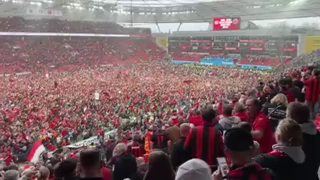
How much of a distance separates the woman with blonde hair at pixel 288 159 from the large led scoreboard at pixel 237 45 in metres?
36.7

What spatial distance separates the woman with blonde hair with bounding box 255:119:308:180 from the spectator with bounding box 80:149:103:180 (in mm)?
1234

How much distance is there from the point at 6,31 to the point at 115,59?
15.0 m

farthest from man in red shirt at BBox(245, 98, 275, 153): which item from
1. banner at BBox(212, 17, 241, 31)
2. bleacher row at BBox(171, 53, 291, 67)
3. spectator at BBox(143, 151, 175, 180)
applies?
banner at BBox(212, 17, 241, 31)

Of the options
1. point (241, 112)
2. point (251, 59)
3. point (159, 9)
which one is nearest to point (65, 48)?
point (159, 9)

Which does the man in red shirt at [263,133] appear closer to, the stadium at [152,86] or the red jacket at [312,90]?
the stadium at [152,86]

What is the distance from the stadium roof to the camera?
41.3 meters

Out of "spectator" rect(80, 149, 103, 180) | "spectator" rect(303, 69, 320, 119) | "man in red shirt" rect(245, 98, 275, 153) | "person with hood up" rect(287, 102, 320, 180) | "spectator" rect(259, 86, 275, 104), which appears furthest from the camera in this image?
"spectator" rect(259, 86, 275, 104)

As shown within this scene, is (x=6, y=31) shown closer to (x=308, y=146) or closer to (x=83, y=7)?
(x=83, y=7)

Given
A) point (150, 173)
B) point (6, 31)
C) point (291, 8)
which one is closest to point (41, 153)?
point (150, 173)

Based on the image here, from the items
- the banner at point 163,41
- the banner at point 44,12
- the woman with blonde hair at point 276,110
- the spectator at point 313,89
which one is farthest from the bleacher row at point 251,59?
the woman with blonde hair at point 276,110

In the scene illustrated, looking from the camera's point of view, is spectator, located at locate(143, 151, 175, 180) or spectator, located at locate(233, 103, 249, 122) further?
spectator, located at locate(233, 103, 249, 122)

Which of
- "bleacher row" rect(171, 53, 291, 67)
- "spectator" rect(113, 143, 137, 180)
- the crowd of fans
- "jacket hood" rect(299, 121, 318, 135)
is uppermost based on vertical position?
the crowd of fans

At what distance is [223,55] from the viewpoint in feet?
156

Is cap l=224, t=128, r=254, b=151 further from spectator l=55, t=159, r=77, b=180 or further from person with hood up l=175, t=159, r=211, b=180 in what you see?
spectator l=55, t=159, r=77, b=180
